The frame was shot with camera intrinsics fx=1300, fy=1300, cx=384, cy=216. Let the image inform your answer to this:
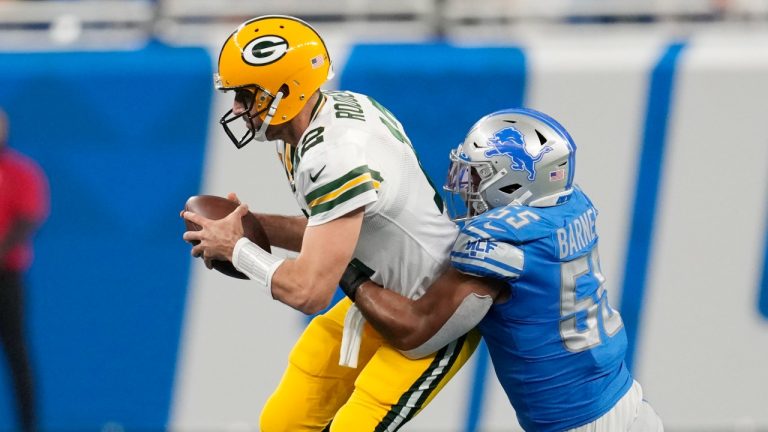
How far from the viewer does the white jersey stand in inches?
134

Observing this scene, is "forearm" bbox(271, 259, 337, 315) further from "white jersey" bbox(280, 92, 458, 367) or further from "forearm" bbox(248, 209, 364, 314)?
"white jersey" bbox(280, 92, 458, 367)

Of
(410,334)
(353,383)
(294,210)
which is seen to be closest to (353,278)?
(410,334)

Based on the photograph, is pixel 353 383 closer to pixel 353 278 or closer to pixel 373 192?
pixel 353 278

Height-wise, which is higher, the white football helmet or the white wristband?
the white football helmet

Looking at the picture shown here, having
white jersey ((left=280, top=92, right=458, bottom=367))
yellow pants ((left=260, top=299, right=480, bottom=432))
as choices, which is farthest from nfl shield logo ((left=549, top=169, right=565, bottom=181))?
yellow pants ((left=260, top=299, right=480, bottom=432))

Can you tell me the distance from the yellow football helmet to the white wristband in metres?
0.32

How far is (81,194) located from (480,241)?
2671 millimetres

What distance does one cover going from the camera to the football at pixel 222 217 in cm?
359

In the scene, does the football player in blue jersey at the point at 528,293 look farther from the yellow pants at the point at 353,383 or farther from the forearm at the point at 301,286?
the forearm at the point at 301,286

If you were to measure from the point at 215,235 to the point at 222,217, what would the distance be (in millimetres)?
123

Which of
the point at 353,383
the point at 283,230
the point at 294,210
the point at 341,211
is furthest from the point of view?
the point at 294,210

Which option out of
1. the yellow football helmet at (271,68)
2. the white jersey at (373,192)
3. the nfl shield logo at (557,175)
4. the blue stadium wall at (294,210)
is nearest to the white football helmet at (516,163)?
the nfl shield logo at (557,175)

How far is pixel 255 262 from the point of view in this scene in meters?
3.48

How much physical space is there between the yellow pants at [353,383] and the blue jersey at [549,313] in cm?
20
